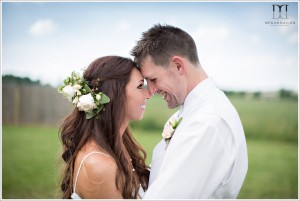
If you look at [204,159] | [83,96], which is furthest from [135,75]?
[204,159]

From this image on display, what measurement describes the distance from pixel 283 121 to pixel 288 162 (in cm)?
132

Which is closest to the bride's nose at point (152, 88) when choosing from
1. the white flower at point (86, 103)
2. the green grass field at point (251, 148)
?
the white flower at point (86, 103)

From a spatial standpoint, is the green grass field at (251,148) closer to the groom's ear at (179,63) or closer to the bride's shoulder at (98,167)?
the bride's shoulder at (98,167)

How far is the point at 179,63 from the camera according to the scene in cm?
276

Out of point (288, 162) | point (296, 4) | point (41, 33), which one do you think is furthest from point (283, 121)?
point (296, 4)

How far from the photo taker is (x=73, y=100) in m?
2.80

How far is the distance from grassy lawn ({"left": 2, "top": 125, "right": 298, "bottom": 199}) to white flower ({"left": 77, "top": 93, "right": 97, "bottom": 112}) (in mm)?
6604

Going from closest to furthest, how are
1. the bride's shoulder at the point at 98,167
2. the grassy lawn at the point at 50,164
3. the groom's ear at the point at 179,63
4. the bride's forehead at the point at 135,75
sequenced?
1. the bride's shoulder at the point at 98,167
2. the groom's ear at the point at 179,63
3. the bride's forehead at the point at 135,75
4. the grassy lawn at the point at 50,164

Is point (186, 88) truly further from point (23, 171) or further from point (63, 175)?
point (23, 171)

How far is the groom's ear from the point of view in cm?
275

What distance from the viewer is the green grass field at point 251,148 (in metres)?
10.7

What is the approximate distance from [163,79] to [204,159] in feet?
2.48

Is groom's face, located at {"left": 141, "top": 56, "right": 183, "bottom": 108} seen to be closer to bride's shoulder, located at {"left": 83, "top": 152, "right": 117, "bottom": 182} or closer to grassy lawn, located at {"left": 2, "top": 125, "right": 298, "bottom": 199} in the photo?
bride's shoulder, located at {"left": 83, "top": 152, "right": 117, "bottom": 182}

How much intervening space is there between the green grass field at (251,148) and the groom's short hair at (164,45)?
7785 millimetres
